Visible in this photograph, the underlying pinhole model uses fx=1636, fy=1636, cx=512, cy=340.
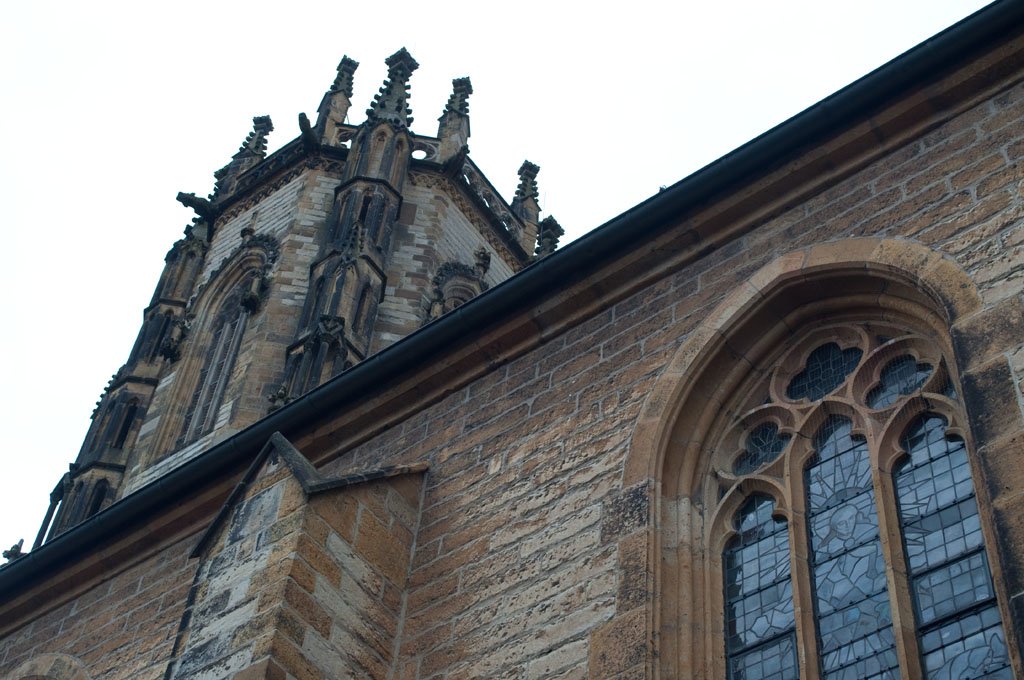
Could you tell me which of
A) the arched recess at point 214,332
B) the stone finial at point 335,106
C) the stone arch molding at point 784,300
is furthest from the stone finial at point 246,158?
the stone arch molding at point 784,300

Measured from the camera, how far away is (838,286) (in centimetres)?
798

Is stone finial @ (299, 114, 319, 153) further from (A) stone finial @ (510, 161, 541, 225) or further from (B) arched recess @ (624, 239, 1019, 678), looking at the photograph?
(B) arched recess @ (624, 239, 1019, 678)

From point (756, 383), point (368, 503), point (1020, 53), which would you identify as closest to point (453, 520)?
point (368, 503)

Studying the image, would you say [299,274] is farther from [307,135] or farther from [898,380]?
[898,380]

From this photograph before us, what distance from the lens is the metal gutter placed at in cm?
809

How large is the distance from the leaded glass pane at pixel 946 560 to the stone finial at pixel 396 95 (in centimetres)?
1758

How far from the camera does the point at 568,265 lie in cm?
916

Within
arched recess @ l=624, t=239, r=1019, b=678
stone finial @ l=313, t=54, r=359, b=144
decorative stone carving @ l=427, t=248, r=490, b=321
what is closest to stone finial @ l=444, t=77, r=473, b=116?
stone finial @ l=313, t=54, r=359, b=144

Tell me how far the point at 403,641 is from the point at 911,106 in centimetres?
369

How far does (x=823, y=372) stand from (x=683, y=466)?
2.68 feet

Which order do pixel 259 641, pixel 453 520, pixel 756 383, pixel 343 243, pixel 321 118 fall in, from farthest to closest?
pixel 321 118 < pixel 343 243 < pixel 453 520 < pixel 756 383 < pixel 259 641

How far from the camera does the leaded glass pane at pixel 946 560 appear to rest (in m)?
6.16

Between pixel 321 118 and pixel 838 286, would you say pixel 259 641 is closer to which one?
pixel 838 286

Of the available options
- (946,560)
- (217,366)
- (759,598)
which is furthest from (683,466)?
(217,366)
